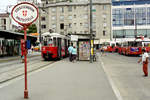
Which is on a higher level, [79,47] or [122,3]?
[122,3]

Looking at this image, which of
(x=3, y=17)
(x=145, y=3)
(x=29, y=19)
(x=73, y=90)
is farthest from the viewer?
(x=3, y=17)

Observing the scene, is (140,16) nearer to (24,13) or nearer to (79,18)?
(79,18)

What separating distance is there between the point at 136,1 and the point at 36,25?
32.4 m

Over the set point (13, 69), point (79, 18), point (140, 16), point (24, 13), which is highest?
point (140, 16)

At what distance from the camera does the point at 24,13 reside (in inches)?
261

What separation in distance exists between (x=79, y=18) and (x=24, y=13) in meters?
63.6

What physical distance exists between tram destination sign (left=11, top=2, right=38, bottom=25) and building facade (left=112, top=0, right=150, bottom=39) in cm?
6213

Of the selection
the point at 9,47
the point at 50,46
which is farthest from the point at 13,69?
the point at 9,47

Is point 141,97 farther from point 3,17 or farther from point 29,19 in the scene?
point 3,17

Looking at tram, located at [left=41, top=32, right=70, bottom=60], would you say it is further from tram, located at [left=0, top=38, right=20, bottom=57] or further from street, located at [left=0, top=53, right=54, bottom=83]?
tram, located at [left=0, top=38, right=20, bottom=57]

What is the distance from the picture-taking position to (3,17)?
88250 millimetres

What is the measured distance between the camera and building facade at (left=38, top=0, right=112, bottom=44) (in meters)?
68.0

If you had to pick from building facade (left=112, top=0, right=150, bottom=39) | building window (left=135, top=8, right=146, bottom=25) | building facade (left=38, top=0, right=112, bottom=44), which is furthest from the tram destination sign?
building window (left=135, top=8, right=146, bottom=25)

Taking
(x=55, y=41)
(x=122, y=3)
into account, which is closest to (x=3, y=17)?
(x=122, y=3)
